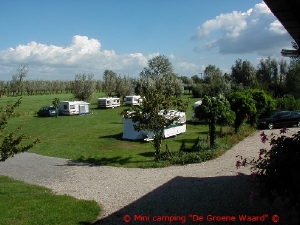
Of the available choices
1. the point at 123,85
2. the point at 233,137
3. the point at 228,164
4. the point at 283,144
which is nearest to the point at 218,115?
the point at 233,137

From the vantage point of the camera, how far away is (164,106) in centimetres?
1705

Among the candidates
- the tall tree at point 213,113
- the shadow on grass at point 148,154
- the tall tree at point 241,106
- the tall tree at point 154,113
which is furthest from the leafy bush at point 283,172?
the tall tree at point 241,106

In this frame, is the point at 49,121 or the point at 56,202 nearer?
the point at 56,202

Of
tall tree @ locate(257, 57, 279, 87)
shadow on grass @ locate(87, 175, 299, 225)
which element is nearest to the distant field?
shadow on grass @ locate(87, 175, 299, 225)

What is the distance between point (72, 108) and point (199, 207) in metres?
37.3

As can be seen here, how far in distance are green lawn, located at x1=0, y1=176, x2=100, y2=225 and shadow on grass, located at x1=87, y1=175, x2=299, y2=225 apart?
0.74 meters

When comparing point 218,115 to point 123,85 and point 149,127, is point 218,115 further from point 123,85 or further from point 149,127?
point 123,85

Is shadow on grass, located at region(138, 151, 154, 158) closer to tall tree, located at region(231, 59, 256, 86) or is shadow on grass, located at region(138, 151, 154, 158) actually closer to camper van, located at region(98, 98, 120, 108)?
camper van, located at region(98, 98, 120, 108)

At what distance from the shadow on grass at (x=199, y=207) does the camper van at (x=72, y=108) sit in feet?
113

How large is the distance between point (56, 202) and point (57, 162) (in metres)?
8.31

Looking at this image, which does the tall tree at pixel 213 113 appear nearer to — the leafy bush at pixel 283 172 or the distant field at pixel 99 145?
the distant field at pixel 99 145

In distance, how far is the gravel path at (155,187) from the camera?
7777 millimetres

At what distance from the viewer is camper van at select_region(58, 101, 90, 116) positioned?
43.0 meters

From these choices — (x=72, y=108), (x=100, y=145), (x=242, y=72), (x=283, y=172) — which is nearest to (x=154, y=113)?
(x=100, y=145)
